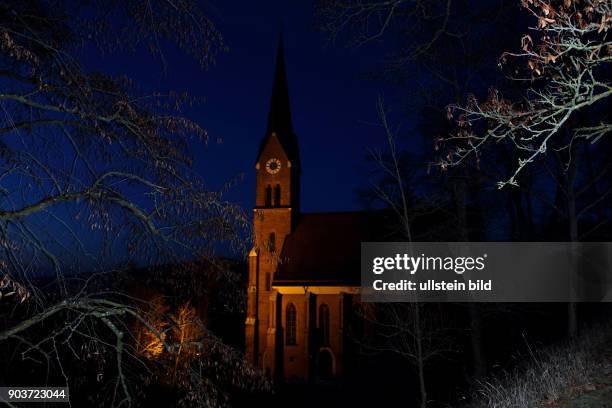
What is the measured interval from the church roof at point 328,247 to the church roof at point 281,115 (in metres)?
4.78

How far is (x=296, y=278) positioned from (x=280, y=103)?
40.0 ft

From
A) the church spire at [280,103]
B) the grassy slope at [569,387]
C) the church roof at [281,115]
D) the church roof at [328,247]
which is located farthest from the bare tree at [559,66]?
the church spire at [280,103]

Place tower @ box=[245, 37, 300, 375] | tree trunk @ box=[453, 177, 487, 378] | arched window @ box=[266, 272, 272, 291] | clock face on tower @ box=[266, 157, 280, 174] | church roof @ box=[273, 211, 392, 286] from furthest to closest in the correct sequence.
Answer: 1. clock face on tower @ box=[266, 157, 280, 174]
2. arched window @ box=[266, 272, 272, 291]
3. tower @ box=[245, 37, 300, 375]
4. church roof @ box=[273, 211, 392, 286]
5. tree trunk @ box=[453, 177, 487, 378]

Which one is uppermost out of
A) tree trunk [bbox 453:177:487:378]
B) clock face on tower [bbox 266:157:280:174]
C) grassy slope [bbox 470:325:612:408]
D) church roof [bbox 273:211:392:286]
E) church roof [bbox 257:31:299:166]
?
church roof [bbox 257:31:299:166]

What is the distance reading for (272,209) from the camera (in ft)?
118

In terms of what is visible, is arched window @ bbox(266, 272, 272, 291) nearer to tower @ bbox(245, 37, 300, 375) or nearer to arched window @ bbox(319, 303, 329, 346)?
tower @ bbox(245, 37, 300, 375)

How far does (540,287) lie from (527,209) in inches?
184

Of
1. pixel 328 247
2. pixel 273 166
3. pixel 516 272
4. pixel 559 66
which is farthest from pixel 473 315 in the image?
pixel 273 166

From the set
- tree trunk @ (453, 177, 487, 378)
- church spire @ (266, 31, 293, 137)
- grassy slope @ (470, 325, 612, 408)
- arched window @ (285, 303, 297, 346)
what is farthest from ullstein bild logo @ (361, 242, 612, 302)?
church spire @ (266, 31, 293, 137)

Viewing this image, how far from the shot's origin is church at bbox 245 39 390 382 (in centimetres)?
3272

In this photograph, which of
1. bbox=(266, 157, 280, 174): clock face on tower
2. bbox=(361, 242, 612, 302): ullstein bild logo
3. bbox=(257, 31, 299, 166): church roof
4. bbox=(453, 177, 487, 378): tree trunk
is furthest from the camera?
bbox=(257, 31, 299, 166): church roof

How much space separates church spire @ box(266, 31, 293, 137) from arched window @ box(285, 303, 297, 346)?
11608mm

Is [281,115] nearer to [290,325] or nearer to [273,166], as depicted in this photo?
[273,166]

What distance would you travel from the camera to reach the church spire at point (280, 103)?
36.8m
